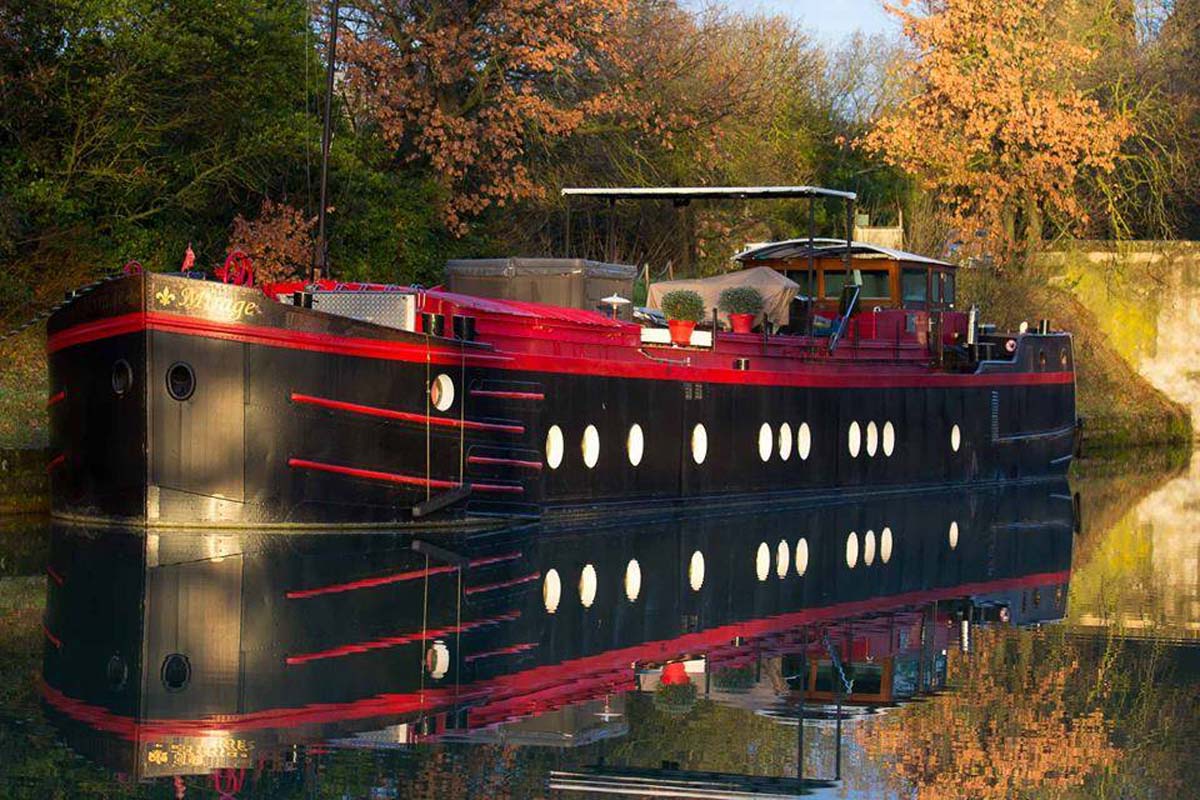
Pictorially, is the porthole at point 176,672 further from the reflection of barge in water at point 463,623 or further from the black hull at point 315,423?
the black hull at point 315,423

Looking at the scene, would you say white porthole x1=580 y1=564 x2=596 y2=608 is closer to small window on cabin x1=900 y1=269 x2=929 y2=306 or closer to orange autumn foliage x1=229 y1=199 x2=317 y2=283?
orange autumn foliage x1=229 y1=199 x2=317 y2=283

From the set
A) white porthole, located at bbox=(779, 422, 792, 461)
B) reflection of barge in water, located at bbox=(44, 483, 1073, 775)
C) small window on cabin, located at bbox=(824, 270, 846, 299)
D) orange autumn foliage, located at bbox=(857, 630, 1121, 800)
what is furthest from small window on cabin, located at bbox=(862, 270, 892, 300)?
orange autumn foliage, located at bbox=(857, 630, 1121, 800)

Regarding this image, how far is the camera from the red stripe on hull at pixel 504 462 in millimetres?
22391

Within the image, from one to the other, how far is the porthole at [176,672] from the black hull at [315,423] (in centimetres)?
695

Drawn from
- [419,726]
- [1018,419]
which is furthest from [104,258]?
[419,726]

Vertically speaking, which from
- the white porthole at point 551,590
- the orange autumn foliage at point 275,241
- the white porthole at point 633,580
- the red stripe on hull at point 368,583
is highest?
the orange autumn foliage at point 275,241

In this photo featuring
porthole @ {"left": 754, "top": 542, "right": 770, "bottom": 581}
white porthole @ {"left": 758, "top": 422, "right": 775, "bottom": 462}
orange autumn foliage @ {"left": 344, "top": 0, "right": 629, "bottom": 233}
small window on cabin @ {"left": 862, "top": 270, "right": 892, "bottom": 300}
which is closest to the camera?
porthole @ {"left": 754, "top": 542, "right": 770, "bottom": 581}

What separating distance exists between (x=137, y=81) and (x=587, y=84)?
11.9 meters

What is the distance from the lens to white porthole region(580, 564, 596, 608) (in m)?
17.1

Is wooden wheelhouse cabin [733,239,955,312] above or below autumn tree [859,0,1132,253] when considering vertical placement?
below

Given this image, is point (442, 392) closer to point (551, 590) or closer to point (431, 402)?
point (431, 402)

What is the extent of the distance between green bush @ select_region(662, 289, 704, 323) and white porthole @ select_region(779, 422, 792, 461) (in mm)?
1987

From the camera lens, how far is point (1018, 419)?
35.1 m

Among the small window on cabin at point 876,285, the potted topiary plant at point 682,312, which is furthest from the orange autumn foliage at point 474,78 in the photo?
the potted topiary plant at point 682,312
